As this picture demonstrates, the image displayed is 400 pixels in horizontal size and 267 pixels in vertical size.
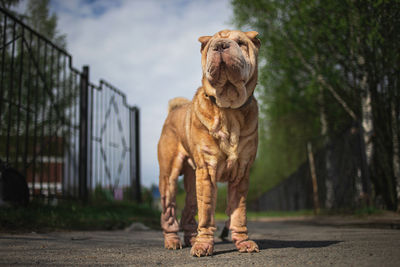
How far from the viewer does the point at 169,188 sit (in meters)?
4.23

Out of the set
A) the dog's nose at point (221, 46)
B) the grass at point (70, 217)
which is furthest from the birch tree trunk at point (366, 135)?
the dog's nose at point (221, 46)

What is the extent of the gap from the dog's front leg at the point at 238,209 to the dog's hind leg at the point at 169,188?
0.79 metres

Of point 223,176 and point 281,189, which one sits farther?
point 281,189

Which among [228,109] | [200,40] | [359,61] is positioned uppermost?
[359,61]

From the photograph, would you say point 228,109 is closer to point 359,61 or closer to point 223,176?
point 223,176

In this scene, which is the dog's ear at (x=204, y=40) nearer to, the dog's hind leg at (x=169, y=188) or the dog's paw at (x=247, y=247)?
the dog's hind leg at (x=169, y=188)

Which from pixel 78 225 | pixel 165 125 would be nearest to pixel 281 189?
pixel 78 225

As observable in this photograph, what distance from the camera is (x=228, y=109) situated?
3.49 metres

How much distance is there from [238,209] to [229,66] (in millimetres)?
1451

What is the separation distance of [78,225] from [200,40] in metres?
4.54

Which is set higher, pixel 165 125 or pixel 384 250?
pixel 165 125

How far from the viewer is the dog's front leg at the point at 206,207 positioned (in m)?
3.30

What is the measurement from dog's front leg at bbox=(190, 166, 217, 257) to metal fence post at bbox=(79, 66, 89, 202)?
5719 mm

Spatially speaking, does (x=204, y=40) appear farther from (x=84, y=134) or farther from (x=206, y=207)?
(x=84, y=134)
